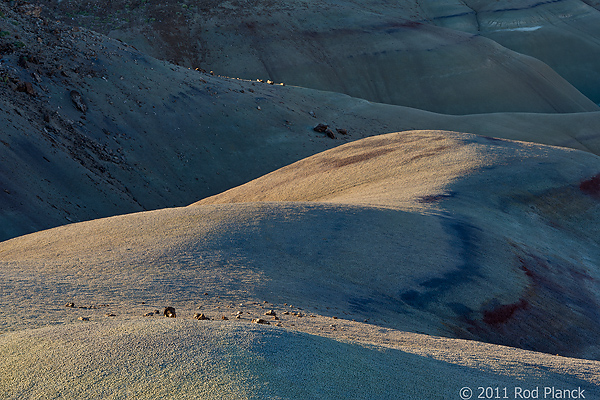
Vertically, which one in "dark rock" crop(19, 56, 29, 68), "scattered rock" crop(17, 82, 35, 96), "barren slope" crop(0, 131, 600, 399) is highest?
"dark rock" crop(19, 56, 29, 68)

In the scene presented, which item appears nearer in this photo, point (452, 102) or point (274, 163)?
point (274, 163)

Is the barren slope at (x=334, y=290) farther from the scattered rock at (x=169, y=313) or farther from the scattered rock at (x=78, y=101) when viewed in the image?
the scattered rock at (x=78, y=101)

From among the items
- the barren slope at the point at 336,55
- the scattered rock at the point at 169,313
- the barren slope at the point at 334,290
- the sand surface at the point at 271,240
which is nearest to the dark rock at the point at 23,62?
the sand surface at the point at 271,240

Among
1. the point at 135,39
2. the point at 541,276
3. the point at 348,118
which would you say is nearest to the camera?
the point at 541,276

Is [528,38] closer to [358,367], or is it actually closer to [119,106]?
[119,106]

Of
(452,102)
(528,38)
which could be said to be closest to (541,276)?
(452,102)

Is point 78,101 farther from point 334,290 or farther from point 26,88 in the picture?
point 334,290

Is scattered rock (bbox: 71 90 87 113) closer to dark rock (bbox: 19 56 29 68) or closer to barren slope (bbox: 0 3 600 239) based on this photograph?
barren slope (bbox: 0 3 600 239)

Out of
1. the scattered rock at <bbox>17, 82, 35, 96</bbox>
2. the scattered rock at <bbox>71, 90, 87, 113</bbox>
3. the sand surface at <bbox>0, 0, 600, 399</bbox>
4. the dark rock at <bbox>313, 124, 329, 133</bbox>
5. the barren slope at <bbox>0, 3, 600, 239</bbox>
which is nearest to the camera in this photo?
the sand surface at <bbox>0, 0, 600, 399</bbox>

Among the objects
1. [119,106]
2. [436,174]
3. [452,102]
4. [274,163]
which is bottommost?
[452,102]

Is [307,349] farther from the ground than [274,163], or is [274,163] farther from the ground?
[307,349]

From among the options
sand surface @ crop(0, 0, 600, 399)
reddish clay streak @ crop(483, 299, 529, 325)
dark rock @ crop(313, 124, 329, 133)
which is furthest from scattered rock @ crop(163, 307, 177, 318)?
dark rock @ crop(313, 124, 329, 133)
